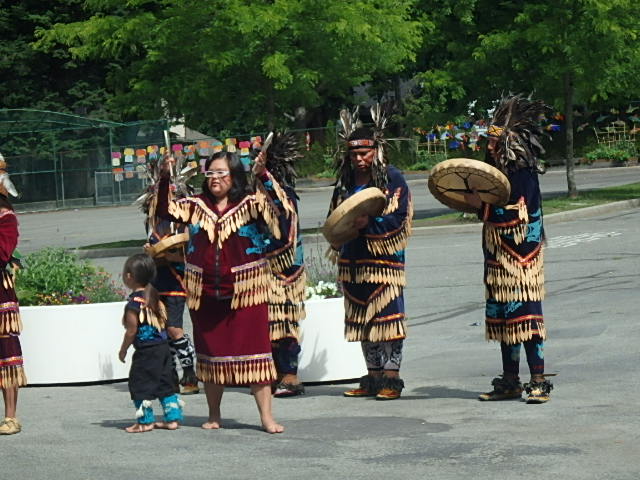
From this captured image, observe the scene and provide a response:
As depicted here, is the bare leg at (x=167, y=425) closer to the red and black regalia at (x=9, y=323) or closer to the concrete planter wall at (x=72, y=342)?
the red and black regalia at (x=9, y=323)

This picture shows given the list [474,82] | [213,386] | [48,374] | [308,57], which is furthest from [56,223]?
[213,386]

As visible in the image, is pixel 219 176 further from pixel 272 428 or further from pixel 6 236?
pixel 272 428

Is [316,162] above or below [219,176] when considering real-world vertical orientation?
below

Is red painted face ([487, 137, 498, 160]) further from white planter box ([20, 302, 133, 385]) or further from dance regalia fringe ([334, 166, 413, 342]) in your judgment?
white planter box ([20, 302, 133, 385])

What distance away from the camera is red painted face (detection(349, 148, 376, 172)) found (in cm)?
1015

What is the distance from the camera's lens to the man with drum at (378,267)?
10.1 meters

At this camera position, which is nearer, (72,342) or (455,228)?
(72,342)

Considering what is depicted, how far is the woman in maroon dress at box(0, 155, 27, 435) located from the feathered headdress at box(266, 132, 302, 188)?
2.28 meters

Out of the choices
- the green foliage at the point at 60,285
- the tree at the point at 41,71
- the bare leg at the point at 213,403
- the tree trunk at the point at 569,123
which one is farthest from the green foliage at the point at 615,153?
the bare leg at the point at 213,403

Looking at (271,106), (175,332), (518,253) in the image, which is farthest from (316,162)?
(518,253)

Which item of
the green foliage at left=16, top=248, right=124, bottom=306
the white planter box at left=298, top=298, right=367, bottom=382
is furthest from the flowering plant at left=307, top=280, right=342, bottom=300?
the green foliage at left=16, top=248, right=124, bottom=306

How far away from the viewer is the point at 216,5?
2862 centimetres

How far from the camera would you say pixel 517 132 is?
385 inches

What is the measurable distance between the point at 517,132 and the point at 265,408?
2.66 m
